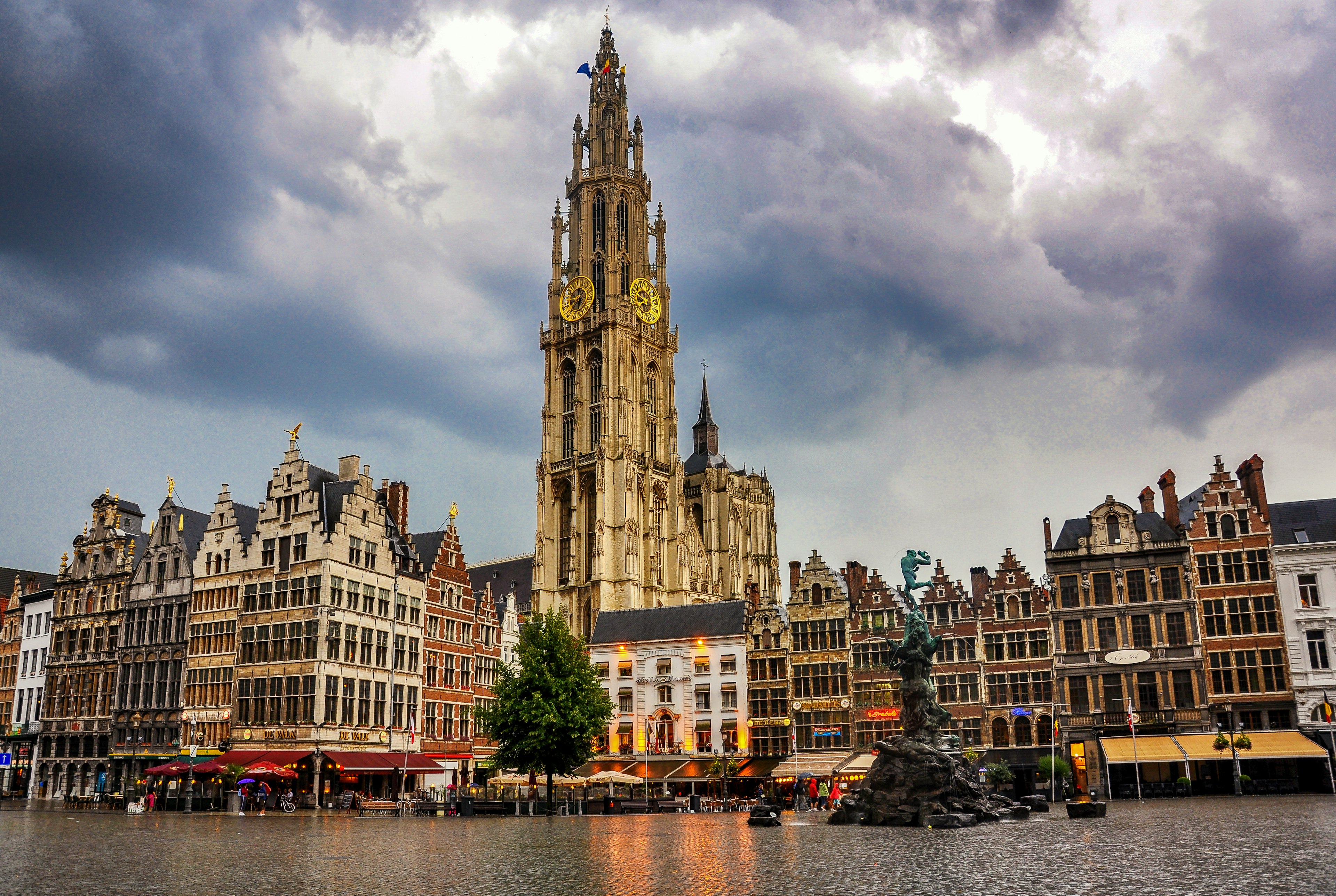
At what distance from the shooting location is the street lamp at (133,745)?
5631 cm

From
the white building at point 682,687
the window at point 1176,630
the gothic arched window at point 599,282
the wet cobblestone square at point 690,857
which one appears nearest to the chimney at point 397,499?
the white building at point 682,687

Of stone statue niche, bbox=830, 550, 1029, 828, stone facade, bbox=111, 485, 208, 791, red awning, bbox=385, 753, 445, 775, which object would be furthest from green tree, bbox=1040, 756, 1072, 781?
stone facade, bbox=111, 485, 208, 791

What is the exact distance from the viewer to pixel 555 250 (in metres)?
119

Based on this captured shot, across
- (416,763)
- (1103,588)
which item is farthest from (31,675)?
(1103,588)

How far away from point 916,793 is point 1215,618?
2739 centimetres

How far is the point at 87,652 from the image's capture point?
6262 centimetres

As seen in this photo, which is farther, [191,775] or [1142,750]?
[1142,750]

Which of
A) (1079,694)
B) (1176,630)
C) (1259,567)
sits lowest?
(1079,694)

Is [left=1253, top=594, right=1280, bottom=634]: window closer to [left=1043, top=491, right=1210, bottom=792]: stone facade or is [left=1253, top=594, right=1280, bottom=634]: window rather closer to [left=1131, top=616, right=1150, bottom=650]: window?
[left=1043, top=491, right=1210, bottom=792]: stone facade

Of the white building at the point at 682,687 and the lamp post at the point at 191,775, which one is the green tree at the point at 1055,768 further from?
the lamp post at the point at 191,775

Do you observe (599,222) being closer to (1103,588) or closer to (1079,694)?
(1103,588)

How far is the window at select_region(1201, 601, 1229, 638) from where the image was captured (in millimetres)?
53125

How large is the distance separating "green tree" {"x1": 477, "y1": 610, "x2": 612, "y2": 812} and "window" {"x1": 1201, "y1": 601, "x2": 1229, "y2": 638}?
28.7m

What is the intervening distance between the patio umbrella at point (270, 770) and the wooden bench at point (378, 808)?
136 inches
